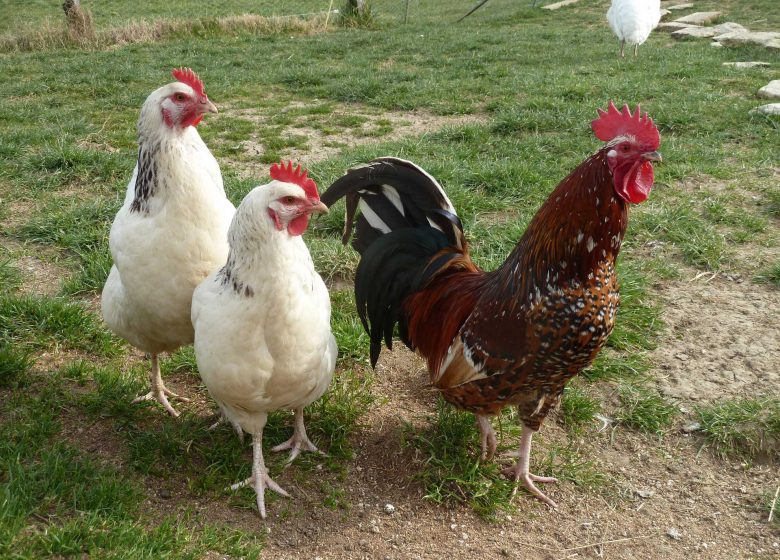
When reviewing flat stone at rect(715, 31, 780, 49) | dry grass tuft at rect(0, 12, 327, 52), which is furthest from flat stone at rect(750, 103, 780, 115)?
dry grass tuft at rect(0, 12, 327, 52)

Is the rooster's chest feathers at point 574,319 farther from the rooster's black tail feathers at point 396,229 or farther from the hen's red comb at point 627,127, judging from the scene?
the rooster's black tail feathers at point 396,229

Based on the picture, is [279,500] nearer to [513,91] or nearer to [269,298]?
[269,298]

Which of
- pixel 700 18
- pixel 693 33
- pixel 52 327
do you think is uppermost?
pixel 700 18

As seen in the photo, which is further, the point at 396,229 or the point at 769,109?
the point at 769,109

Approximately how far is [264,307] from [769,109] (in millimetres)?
7073

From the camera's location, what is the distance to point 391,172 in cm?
316

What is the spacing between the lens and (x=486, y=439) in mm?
3346

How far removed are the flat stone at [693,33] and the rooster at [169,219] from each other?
1305 cm

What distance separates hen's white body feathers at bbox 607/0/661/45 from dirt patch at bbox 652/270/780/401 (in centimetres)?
799

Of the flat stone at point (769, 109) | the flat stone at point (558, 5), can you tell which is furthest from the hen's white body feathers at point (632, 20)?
the flat stone at point (558, 5)

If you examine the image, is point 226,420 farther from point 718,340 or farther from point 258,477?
point 718,340

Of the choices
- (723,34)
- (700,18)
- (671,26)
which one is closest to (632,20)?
(723,34)

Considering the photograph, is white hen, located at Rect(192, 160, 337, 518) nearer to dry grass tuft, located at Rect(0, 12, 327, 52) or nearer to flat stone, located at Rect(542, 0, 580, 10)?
dry grass tuft, located at Rect(0, 12, 327, 52)

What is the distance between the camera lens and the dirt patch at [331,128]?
22.3 feet
